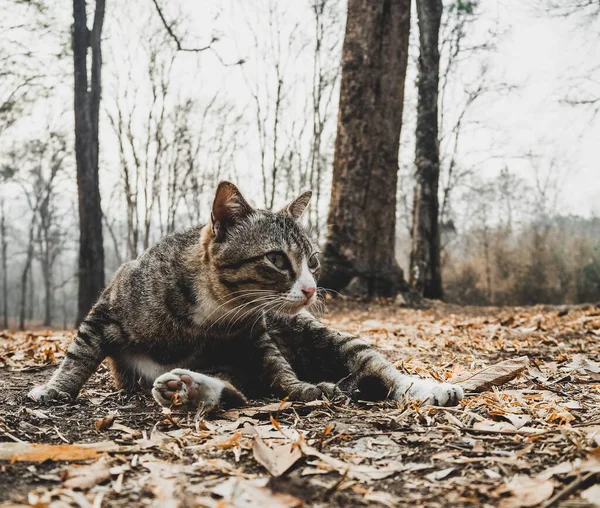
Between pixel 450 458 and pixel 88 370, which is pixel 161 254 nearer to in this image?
pixel 88 370

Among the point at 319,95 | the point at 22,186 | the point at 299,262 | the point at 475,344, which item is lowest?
the point at 475,344

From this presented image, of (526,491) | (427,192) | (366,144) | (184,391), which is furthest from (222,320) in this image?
(427,192)

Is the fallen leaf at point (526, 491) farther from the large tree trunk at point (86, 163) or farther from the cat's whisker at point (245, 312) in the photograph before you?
the large tree trunk at point (86, 163)

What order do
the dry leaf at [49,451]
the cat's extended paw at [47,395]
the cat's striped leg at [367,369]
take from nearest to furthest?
1. the dry leaf at [49,451]
2. the cat's striped leg at [367,369]
3. the cat's extended paw at [47,395]

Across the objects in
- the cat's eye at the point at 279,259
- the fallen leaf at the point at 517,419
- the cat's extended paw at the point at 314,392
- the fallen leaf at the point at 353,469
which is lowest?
the cat's extended paw at the point at 314,392

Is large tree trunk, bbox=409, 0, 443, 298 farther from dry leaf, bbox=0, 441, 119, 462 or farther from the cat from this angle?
dry leaf, bbox=0, 441, 119, 462

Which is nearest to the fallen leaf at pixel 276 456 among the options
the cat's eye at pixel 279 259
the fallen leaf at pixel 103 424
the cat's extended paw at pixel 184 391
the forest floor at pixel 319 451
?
the forest floor at pixel 319 451

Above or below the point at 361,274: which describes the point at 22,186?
above

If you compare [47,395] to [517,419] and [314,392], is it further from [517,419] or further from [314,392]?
[517,419]

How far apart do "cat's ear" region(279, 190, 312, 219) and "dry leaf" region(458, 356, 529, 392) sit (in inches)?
69.4

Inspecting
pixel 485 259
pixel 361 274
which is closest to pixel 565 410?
pixel 361 274

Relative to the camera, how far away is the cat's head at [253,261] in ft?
10.5

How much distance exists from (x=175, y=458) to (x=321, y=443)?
588 millimetres

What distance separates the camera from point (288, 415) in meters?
2.66
